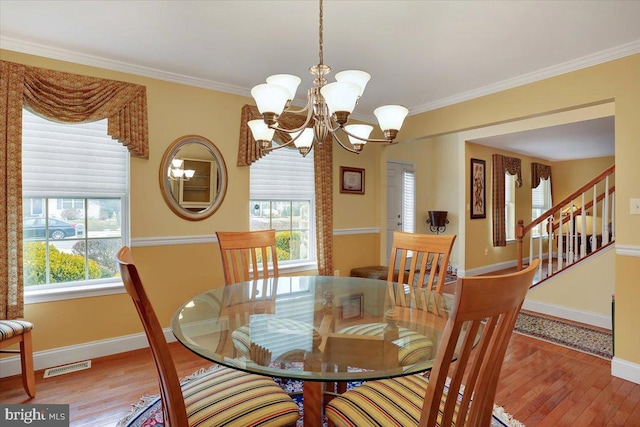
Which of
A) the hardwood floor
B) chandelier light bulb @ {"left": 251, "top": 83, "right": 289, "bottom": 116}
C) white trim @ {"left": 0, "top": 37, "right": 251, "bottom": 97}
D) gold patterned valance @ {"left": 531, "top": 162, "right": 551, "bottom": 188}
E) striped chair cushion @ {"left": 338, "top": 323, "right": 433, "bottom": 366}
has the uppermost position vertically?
white trim @ {"left": 0, "top": 37, "right": 251, "bottom": 97}

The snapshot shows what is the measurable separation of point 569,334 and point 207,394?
3.60 meters

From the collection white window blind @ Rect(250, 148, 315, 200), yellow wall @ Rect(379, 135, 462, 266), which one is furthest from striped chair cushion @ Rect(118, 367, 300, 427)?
yellow wall @ Rect(379, 135, 462, 266)

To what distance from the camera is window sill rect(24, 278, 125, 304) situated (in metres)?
2.56

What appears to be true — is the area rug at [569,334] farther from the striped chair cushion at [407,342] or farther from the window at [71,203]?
the window at [71,203]

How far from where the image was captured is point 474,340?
0.94 metres

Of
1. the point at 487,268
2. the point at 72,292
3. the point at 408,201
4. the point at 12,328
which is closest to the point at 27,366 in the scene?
the point at 12,328

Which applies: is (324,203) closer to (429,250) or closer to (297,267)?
(297,267)

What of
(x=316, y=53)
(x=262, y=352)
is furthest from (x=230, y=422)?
(x=316, y=53)

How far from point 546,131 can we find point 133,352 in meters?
5.89

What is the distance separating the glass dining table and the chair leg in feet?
4.18

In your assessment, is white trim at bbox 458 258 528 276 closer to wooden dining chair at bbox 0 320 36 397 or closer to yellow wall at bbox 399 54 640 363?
yellow wall at bbox 399 54 640 363

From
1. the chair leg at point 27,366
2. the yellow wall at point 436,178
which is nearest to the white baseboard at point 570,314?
the yellow wall at point 436,178

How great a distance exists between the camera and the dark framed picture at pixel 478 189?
5906 millimetres

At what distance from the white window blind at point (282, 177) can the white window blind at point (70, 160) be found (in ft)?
4.05
